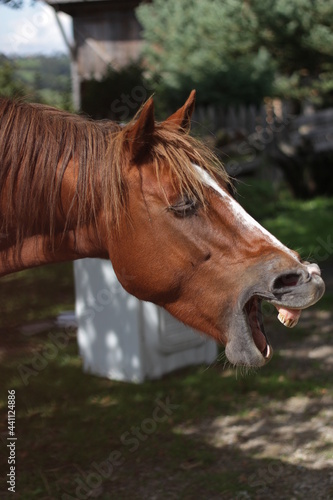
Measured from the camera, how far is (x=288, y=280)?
2.06 meters

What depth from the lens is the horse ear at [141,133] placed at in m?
2.13

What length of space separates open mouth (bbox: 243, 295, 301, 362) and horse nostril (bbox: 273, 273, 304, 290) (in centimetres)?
10

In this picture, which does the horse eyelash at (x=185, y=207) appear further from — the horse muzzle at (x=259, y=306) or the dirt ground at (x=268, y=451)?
the dirt ground at (x=268, y=451)

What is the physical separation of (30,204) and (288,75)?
15.4 m

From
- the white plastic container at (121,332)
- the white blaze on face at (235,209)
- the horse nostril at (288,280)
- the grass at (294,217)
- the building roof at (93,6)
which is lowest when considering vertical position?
the grass at (294,217)

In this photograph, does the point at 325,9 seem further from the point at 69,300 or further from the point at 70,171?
the point at 70,171

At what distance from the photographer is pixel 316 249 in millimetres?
8734

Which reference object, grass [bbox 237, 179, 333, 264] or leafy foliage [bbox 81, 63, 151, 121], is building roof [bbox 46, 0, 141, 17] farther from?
grass [bbox 237, 179, 333, 264]

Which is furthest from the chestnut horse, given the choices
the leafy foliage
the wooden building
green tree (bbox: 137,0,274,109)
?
the wooden building

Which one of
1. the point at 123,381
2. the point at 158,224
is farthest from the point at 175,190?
the point at 123,381

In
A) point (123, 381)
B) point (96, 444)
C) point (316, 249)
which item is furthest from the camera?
point (316, 249)

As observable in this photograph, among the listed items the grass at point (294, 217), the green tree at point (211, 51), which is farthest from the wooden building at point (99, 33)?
the grass at point (294, 217)

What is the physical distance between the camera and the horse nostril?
2041mm

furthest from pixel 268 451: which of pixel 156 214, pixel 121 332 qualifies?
pixel 156 214
